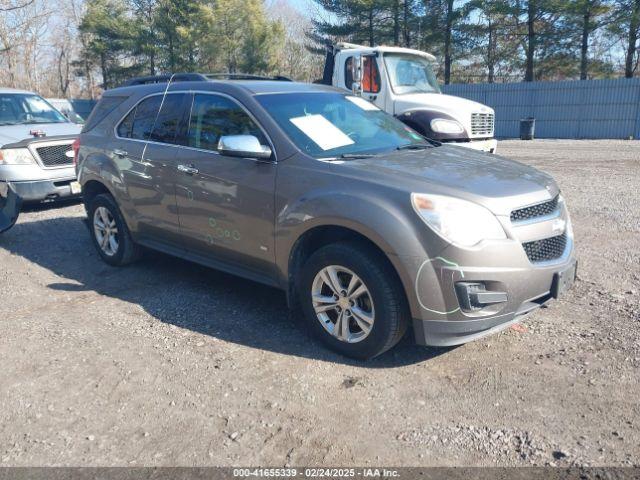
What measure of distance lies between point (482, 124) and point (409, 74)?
1627mm

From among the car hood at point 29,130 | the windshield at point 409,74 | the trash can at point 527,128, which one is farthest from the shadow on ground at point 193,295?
the trash can at point 527,128

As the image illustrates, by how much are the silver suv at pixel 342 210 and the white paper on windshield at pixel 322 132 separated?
14mm

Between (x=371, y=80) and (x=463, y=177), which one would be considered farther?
(x=371, y=80)

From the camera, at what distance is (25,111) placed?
9867mm

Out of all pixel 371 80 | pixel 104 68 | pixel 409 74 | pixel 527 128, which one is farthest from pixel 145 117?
pixel 104 68

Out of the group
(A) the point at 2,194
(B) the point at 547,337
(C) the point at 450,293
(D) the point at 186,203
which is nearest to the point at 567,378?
(B) the point at 547,337

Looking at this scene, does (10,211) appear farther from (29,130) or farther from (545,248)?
(545,248)

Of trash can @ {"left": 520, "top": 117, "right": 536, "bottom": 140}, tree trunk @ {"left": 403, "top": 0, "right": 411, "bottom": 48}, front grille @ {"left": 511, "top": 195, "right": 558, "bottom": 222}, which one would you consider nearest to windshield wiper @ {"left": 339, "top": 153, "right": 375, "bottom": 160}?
front grille @ {"left": 511, "top": 195, "right": 558, "bottom": 222}

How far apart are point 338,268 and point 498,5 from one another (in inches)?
1223

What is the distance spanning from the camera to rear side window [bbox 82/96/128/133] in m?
5.88

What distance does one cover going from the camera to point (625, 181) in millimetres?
10492

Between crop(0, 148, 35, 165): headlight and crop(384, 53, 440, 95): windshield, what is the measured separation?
605cm

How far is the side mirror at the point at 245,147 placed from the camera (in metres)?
4.02

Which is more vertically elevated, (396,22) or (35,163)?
(396,22)
